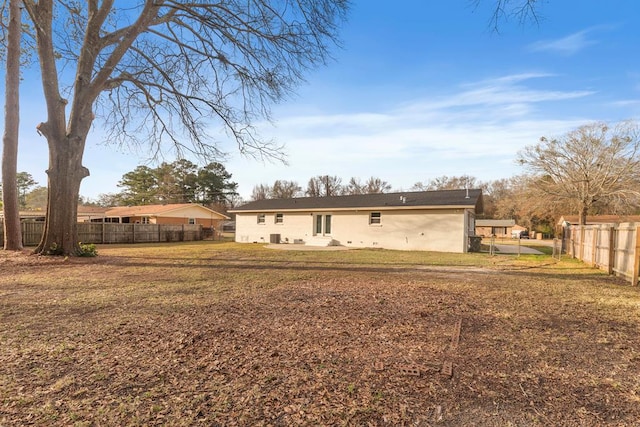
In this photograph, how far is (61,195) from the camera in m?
A: 10.9

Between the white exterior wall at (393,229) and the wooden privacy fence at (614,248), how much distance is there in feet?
17.3

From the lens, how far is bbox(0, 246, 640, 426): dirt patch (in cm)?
239

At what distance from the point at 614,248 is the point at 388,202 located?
36.3 ft

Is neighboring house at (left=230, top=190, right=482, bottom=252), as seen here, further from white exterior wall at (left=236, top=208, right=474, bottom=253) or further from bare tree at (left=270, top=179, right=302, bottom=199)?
bare tree at (left=270, top=179, right=302, bottom=199)

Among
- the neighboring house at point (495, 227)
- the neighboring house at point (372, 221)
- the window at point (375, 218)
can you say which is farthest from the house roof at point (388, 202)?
the neighboring house at point (495, 227)

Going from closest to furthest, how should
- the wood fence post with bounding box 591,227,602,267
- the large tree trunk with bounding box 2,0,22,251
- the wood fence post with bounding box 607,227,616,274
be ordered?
the wood fence post with bounding box 607,227,616,274 → the large tree trunk with bounding box 2,0,22,251 → the wood fence post with bounding box 591,227,602,267

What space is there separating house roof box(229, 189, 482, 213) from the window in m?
0.51

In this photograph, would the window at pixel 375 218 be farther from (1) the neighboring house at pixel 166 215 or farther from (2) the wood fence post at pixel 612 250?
(1) the neighboring house at pixel 166 215

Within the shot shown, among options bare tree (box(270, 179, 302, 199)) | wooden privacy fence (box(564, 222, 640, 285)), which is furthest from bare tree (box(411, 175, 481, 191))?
wooden privacy fence (box(564, 222, 640, 285))

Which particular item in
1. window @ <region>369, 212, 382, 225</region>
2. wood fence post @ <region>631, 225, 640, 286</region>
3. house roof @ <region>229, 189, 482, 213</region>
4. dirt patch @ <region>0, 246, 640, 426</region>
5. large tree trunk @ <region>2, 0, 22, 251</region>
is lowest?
dirt patch @ <region>0, 246, 640, 426</region>

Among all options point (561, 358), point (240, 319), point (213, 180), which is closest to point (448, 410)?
point (561, 358)

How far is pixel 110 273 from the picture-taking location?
28.1 feet

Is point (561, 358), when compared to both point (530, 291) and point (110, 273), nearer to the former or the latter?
point (530, 291)

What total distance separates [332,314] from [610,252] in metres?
9.78
